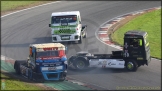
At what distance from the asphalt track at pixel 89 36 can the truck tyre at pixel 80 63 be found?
1.43 feet

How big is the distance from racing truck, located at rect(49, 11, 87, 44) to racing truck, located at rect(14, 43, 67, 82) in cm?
927

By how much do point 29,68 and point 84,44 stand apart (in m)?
10.4

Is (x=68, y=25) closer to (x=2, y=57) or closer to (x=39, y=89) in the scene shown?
(x=2, y=57)

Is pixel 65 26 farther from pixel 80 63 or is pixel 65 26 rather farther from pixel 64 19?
pixel 80 63

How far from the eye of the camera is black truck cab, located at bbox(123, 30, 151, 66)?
27.7 meters

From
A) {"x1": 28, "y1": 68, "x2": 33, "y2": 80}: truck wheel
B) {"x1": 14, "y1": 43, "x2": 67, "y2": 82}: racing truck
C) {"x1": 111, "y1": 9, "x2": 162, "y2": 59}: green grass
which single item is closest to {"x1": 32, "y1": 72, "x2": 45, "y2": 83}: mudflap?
{"x1": 14, "y1": 43, "x2": 67, "y2": 82}: racing truck

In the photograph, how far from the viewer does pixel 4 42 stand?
37719 mm

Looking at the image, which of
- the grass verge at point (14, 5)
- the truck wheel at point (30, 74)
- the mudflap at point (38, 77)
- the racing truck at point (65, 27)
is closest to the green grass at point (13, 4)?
the grass verge at point (14, 5)

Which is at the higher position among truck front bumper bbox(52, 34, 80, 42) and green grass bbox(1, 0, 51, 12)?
green grass bbox(1, 0, 51, 12)

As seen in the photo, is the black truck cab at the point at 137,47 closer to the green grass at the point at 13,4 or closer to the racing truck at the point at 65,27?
the racing truck at the point at 65,27

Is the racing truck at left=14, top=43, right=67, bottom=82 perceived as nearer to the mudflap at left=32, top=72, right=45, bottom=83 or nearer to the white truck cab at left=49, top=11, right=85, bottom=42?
the mudflap at left=32, top=72, right=45, bottom=83

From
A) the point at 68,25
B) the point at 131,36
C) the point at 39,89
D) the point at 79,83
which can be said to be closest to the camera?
the point at 39,89

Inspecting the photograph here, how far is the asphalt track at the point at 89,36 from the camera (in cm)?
2667

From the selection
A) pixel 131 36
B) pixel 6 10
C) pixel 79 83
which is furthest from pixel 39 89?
pixel 6 10
